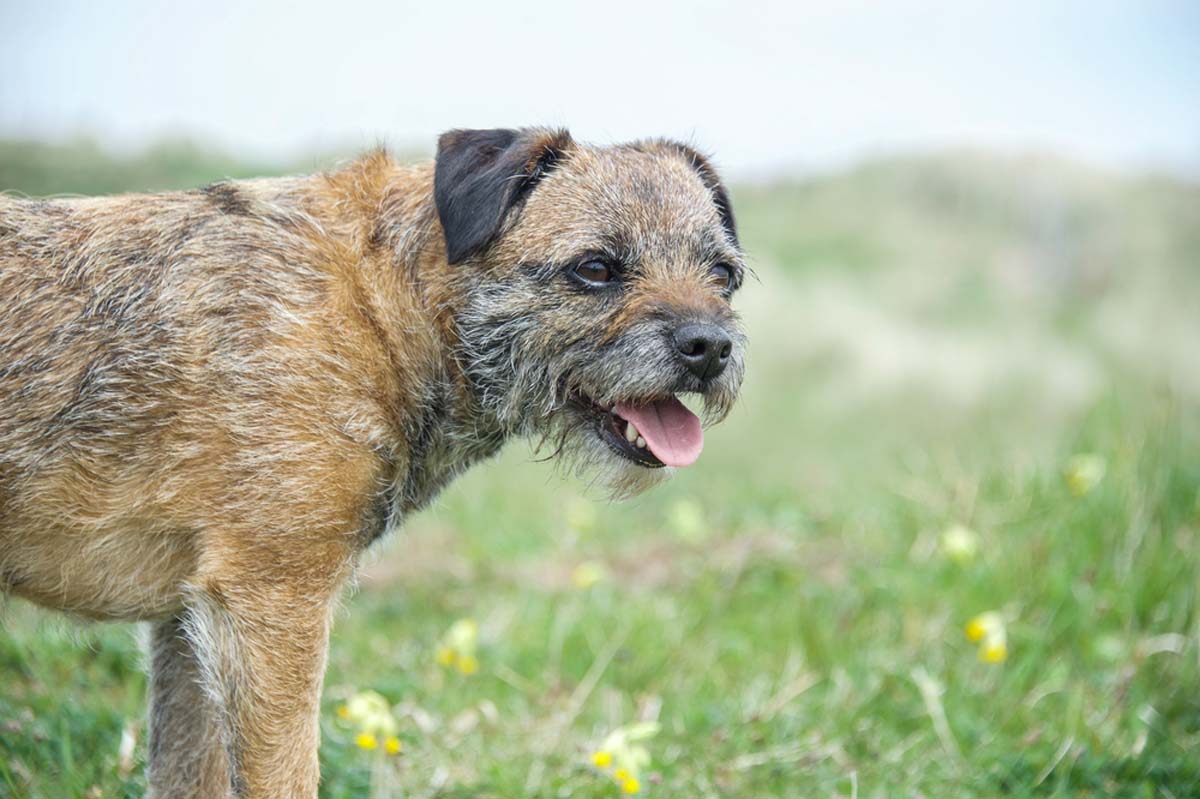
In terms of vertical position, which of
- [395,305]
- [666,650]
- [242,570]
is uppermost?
[395,305]

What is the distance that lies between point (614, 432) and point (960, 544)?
124 inches

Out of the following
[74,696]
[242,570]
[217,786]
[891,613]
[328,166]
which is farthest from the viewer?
[891,613]

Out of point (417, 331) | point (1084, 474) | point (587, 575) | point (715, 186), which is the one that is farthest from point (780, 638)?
point (417, 331)

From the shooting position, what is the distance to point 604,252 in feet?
13.5

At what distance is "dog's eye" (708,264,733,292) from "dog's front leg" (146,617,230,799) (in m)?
2.49

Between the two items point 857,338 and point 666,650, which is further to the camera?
point 857,338

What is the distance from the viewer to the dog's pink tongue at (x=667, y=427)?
4.06 metres

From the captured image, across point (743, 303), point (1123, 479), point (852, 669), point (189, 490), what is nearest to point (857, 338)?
point (743, 303)

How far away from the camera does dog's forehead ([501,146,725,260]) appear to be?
4129 millimetres

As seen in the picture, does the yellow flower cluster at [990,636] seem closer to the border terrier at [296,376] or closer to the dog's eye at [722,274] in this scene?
the border terrier at [296,376]

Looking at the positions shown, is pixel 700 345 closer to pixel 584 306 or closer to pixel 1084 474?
pixel 584 306

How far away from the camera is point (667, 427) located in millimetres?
4133

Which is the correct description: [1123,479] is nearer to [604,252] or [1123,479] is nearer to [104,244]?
[604,252]

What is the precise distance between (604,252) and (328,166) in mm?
1419
